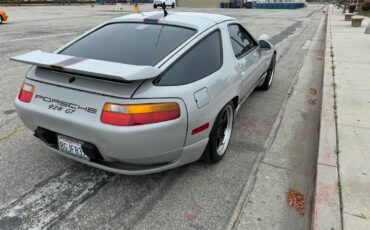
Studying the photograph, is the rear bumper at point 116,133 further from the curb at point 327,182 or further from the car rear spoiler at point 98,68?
the curb at point 327,182

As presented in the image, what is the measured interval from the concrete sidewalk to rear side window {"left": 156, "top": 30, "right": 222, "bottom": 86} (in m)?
1.50

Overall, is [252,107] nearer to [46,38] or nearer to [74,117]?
[74,117]

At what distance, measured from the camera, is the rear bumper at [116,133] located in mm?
2158

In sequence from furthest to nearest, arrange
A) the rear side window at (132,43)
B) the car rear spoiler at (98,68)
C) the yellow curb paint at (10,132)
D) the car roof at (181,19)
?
the yellow curb paint at (10,132) < the car roof at (181,19) < the rear side window at (132,43) < the car rear spoiler at (98,68)

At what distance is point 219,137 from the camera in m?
3.16

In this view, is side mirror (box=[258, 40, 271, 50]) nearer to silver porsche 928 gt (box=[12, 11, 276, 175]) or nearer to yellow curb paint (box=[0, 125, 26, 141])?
silver porsche 928 gt (box=[12, 11, 276, 175])

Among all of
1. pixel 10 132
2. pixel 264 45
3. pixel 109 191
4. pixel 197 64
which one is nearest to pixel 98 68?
pixel 197 64

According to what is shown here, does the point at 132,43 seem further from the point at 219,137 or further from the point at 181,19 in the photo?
the point at 219,137

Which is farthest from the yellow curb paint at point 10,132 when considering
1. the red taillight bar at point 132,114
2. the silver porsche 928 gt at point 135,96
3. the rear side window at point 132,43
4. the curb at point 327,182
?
the curb at point 327,182

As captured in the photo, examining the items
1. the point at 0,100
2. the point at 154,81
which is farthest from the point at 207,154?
the point at 0,100

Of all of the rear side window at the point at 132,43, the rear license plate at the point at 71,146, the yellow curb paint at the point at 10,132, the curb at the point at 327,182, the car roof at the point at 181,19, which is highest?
→ the car roof at the point at 181,19

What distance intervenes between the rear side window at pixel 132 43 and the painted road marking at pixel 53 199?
1.16 meters

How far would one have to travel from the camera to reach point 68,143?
2.44 metres

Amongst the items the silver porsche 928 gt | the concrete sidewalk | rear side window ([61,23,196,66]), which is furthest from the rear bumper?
the concrete sidewalk
